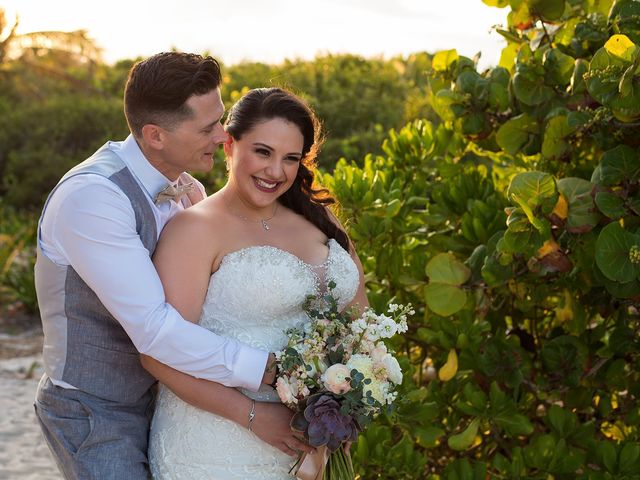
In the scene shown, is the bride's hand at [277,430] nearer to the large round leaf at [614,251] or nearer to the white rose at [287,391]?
the white rose at [287,391]

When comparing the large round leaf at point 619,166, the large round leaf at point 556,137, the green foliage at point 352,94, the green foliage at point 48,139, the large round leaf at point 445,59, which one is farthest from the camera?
the green foliage at point 48,139


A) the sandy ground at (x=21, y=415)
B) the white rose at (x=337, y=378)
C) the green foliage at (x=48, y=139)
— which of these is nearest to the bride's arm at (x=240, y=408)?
the white rose at (x=337, y=378)

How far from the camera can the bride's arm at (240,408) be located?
2.76 meters

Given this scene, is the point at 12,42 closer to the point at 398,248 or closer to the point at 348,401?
the point at 398,248

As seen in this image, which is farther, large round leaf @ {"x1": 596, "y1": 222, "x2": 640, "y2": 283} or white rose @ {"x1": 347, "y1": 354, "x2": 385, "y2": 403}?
large round leaf @ {"x1": 596, "y1": 222, "x2": 640, "y2": 283}

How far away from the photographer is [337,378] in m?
2.59

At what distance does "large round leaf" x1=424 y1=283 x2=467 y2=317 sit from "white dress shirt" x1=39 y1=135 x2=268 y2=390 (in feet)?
3.51

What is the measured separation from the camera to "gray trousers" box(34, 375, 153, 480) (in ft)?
9.04

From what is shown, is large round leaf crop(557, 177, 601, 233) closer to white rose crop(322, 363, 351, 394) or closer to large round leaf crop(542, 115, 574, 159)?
large round leaf crop(542, 115, 574, 159)

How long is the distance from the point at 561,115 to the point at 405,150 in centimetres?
99

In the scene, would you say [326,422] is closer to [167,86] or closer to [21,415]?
[167,86]

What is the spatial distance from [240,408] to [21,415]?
4.40 m

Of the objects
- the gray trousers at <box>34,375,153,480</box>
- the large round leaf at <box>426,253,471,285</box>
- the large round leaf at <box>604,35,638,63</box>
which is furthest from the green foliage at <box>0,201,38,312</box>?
the large round leaf at <box>604,35,638,63</box>

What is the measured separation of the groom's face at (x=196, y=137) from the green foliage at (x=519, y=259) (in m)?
1.01
